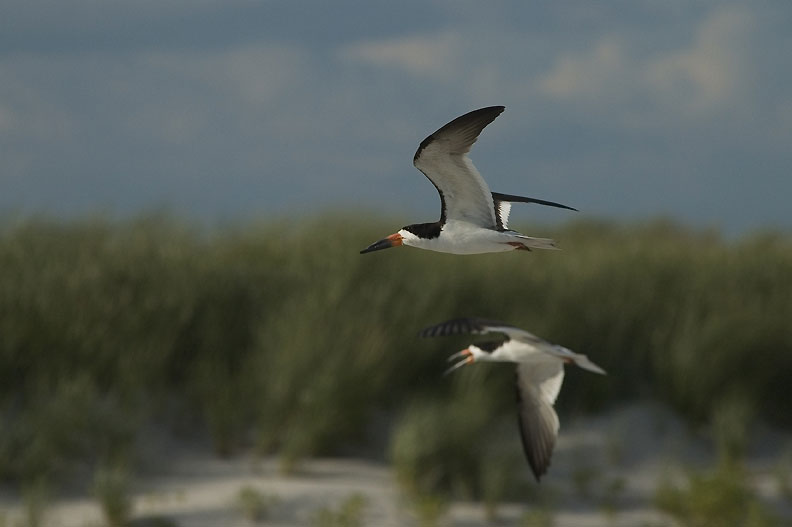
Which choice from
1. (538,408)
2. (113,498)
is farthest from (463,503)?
(538,408)

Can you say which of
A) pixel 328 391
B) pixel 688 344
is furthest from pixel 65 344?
pixel 688 344

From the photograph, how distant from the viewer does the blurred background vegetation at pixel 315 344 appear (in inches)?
271

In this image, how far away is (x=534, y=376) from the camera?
4.93 metres

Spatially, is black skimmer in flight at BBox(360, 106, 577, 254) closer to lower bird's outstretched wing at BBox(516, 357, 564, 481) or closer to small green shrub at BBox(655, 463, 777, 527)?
lower bird's outstretched wing at BBox(516, 357, 564, 481)

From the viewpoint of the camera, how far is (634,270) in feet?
32.9

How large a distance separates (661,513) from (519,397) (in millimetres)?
3006

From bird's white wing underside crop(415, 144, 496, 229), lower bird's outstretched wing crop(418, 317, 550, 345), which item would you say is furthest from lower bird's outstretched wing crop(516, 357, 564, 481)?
bird's white wing underside crop(415, 144, 496, 229)

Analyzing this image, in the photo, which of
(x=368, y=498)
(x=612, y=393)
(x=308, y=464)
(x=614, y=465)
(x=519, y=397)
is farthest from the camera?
(x=612, y=393)

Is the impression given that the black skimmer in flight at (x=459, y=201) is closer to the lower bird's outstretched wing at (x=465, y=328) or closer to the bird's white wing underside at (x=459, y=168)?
the bird's white wing underside at (x=459, y=168)

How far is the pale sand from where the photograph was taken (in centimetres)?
636

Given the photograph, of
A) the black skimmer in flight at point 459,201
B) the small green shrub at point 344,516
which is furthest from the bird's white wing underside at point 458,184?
the small green shrub at point 344,516

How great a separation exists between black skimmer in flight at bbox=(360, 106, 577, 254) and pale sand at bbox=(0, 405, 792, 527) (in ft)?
11.8

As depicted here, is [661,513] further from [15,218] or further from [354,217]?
[15,218]

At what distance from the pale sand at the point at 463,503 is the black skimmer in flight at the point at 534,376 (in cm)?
188
